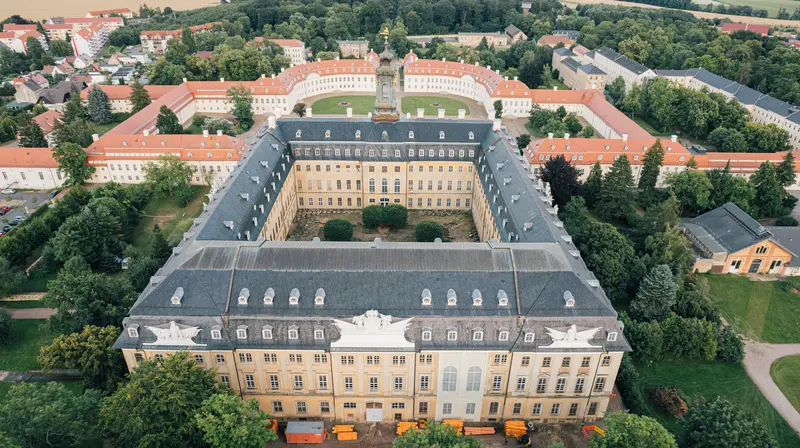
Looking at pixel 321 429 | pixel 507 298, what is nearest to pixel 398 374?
pixel 321 429

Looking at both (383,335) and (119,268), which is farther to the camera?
(119,268)

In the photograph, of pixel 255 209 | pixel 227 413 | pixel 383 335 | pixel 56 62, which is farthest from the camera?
pixel 56 62

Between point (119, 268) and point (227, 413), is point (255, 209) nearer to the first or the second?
point (119, 268)

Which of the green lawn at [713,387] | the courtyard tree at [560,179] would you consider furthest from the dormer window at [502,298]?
the courtyard tree at [560,179]

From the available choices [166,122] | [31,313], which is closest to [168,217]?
[31,313]

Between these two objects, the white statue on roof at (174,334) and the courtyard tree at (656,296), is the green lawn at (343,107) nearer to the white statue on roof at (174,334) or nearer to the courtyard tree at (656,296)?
the courtyard tree at (656,296)

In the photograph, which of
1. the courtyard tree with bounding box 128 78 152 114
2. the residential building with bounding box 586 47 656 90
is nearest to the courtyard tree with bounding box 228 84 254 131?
the courtyard tree with bounding box 128 78 152 114

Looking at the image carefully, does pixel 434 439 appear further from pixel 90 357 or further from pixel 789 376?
pixel 789 376
